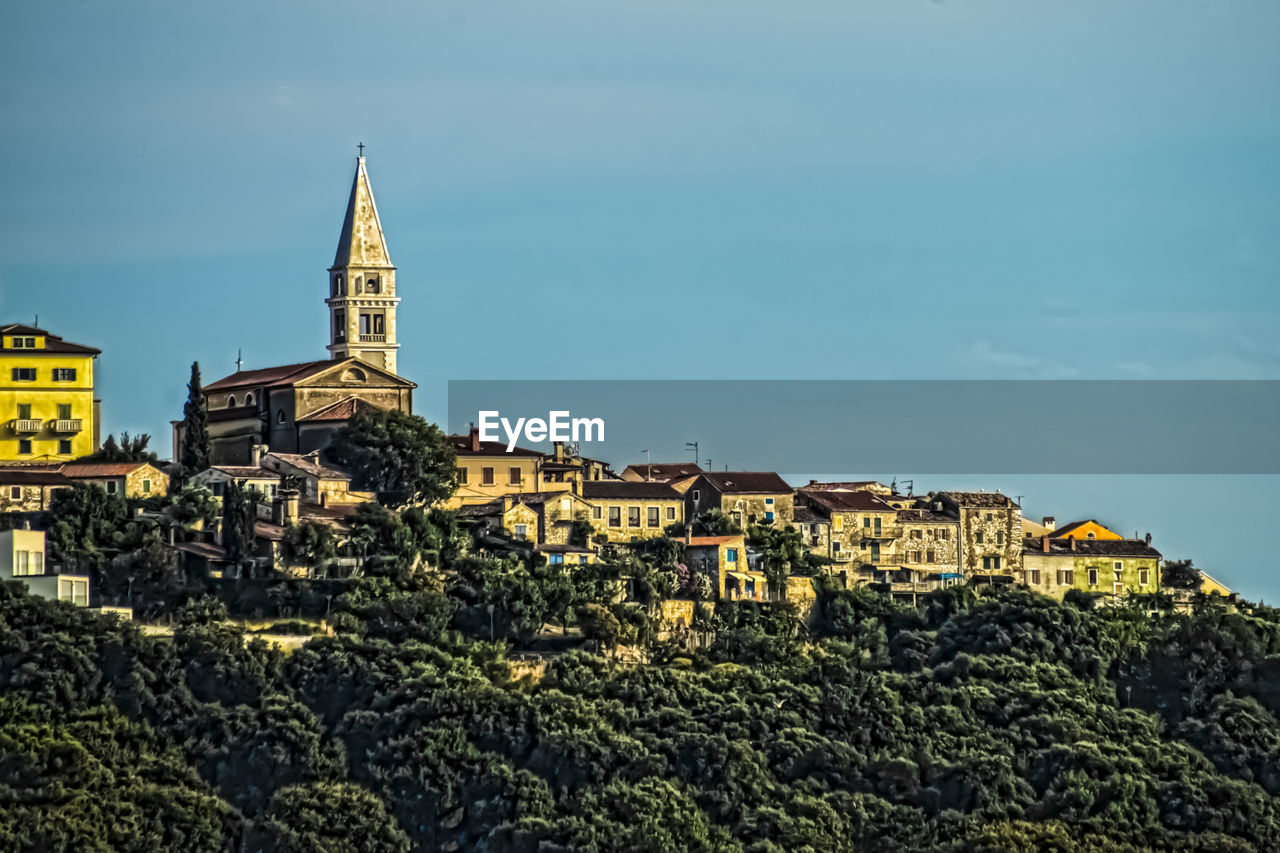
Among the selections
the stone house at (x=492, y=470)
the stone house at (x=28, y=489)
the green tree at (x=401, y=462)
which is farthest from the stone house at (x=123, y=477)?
the stone house at (x=492, y=470)

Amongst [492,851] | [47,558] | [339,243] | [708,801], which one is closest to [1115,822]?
[708,801]

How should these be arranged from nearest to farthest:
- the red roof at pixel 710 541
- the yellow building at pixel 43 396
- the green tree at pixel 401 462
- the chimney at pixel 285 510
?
the chimney at pixel 285 510 < the red roof at pixel 710 541 < the green tree at pixel 401 462 < the yellow building at pixel 43 396

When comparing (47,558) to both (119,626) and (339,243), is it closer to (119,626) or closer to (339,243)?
(119,626)

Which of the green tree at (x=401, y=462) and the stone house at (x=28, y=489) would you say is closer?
the stone house at (x=28, y=489)

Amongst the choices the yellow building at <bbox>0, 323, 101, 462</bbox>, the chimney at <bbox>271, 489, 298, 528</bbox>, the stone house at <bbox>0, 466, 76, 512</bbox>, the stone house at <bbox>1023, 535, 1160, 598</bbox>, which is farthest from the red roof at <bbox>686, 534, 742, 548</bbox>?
the yellow building at <bbox>0, 323, 101, 462</bbox>

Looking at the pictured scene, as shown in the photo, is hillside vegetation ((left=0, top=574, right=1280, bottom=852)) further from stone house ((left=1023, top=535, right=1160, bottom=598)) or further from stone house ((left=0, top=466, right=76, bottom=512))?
stone house ((left=1023, top=535, right=1160, bottom=598))

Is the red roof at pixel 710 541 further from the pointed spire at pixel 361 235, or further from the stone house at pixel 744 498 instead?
the pointed spire at pixel 361 235

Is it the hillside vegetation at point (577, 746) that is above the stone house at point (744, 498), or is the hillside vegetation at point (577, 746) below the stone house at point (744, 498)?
below
